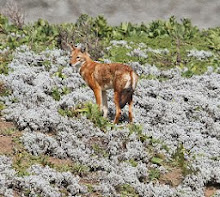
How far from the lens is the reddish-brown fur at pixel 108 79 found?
1322cm

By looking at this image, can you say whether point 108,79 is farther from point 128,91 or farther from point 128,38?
point 128,38

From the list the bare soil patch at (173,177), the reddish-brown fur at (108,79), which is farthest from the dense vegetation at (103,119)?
the reddish-brown fur at (108,79)

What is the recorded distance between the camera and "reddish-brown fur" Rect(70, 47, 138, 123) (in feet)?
43.4

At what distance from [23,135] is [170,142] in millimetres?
3819

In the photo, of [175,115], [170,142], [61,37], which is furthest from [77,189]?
[61,37]

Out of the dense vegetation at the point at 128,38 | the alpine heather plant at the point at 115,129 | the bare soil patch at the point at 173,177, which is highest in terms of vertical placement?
the dense vegetation at the point at 128,38

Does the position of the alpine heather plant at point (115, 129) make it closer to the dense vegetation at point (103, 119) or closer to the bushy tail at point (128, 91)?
the dense vegetation at point (103, 119)

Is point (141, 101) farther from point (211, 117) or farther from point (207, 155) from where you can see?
point (207, 155)

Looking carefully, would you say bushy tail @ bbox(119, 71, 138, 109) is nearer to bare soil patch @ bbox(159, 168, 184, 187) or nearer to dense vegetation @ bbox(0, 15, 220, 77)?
bare soil patch @ bbox(159, 168, 184, 187)

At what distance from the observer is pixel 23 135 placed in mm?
12555

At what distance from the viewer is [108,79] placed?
13555mm

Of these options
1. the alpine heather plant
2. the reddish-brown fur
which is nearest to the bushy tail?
the reddish-brown fur

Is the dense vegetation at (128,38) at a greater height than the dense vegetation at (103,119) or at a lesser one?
greater

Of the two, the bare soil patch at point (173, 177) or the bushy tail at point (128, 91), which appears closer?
the bare soil patch at point (173, 177)
